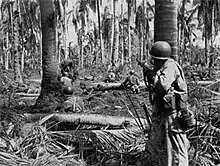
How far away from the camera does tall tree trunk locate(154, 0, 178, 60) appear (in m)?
4.88

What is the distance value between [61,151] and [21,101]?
4948 millimetres

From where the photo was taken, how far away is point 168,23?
16.0ft

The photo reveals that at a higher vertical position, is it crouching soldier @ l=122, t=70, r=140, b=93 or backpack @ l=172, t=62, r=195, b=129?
backpack @ l=172, t=62, r=195, b=129

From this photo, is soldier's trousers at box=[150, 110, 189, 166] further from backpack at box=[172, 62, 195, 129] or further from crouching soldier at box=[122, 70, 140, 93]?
crouching soldier at box=[122, 70, 140, 93]

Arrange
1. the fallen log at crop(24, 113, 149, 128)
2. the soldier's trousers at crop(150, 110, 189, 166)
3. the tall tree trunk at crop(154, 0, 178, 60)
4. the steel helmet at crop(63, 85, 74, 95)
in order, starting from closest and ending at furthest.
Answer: the soldier's trousers at crop(150, 110, 189, 166) → the tall tree trunk at crop(154, 0, 178, 60) → the fallen log at crop(24, 113, 149, 128) → the steel helmet at crop(63, 85, 74, 95)

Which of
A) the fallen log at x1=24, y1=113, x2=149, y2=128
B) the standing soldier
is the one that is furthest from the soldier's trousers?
the fallen log at x1=24, y1=113, x2=149, y2=128

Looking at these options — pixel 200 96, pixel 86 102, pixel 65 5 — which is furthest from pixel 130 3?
pixel 200 96

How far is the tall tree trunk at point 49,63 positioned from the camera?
8.41m

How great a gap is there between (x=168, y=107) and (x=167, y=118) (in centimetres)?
18

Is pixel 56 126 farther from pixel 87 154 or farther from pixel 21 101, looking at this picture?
pixel 21 101

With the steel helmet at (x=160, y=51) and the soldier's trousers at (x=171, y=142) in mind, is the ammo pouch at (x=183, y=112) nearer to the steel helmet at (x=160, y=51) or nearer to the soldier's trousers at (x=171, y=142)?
the soldier's trousers at (x=171, y=142)

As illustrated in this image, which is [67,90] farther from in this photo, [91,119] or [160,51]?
[160,51]

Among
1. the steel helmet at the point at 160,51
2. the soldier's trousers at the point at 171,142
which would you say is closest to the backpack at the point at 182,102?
the soldier's trousers at the point at 171,142

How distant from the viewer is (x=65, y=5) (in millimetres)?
43531
